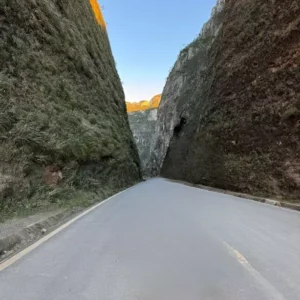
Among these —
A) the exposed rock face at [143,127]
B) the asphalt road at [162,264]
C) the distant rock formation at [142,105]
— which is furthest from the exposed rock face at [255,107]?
the distant rock formation at [142,105]

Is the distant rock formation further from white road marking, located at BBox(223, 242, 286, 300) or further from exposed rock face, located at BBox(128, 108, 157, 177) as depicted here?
white road marking, located at BBox(223, 242, 286, 300)

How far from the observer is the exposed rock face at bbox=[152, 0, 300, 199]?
44.4 feet

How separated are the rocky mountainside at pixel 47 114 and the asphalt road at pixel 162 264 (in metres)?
3.21

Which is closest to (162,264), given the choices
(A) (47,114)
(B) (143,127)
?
(A) (47,114)

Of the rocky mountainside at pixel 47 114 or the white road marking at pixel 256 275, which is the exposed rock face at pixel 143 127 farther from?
the white road marking at pixel 256 275

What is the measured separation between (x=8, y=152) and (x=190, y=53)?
157 feet

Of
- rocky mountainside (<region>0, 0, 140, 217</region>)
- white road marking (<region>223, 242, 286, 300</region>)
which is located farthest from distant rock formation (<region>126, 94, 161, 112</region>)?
white road marking (<region>223, 242, 286, 300</region>)

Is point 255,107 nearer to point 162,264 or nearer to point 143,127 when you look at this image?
point 162,264

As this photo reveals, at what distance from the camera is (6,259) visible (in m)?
4.66

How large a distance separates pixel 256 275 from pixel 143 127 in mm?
118799

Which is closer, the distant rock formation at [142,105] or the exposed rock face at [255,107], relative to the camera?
the exposed rock face at [255,107]

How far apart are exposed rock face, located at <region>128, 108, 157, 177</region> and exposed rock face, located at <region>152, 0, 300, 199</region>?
9093cm

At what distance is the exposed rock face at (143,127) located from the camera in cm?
11690

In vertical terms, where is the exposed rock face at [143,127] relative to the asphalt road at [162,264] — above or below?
above
